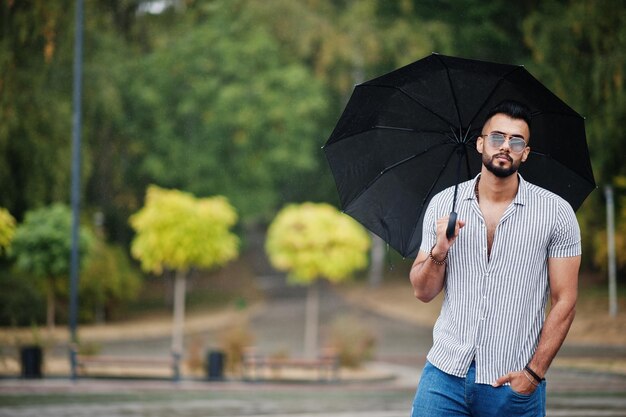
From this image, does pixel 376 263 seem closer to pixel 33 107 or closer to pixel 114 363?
pixel 33 107

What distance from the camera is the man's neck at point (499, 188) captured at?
5.11m

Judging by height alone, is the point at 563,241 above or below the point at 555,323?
above

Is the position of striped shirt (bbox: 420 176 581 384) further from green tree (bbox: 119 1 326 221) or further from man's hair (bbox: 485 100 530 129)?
green tree (bbox: 119 1 326 221)

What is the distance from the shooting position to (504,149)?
5.05 m

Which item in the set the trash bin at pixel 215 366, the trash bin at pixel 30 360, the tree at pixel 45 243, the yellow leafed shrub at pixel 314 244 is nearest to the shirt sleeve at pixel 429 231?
the trash bin at pixel 30 360

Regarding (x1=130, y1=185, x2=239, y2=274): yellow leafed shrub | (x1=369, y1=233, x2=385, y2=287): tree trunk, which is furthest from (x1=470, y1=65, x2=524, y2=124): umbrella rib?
(x1=369, y1=233, x2=385, y2=287): tree trunk

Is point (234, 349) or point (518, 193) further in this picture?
point (234, 349)

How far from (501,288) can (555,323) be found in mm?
258

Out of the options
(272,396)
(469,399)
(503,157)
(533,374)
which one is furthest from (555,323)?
(272,396)

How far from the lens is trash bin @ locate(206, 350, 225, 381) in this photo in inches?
1005

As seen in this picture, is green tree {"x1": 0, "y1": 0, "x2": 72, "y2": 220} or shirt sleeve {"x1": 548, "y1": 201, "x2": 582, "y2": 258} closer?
shirt sleeve {"x1": 548, "y1": 201, "x2": 582, "y2": 258}

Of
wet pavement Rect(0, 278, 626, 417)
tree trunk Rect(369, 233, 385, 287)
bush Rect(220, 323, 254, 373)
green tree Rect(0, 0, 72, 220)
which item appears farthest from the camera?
tree trunk Rect(369, 233, 385, 287)

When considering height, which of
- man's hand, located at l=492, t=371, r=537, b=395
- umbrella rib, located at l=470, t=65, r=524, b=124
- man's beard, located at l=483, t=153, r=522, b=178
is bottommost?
man's hand, located at l=492, t=371, r=537, b=395

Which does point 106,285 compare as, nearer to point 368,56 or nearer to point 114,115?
point 114,115
